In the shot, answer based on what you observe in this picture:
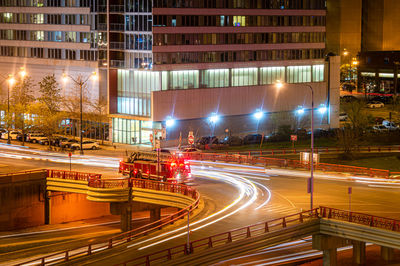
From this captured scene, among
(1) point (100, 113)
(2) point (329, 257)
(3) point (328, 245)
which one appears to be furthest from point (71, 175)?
(1) point (100, 113)

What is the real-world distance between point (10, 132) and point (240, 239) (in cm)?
6067

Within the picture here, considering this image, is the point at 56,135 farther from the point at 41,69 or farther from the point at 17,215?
the point at 17,215

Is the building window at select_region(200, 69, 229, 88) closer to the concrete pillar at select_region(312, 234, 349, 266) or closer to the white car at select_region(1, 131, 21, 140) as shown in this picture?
the white car at select_region(1, 131, 21, 140)

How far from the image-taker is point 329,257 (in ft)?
136

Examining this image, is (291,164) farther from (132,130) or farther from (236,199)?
(132,130)

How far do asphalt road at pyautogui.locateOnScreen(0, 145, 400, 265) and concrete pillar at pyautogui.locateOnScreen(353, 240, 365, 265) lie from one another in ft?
15.4

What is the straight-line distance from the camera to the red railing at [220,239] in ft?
118

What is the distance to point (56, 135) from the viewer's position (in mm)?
89000

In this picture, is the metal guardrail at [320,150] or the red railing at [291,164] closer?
the red railing at [291,164]

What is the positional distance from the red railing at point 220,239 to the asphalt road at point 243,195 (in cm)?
103

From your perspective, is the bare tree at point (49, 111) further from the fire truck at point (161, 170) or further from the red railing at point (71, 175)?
the fire truck at point (161, 170)

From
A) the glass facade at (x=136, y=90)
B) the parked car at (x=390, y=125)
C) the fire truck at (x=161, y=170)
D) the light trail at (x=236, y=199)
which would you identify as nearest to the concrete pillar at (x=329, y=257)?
the light trail at (x=236, y=199)

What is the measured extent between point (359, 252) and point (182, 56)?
166 ft

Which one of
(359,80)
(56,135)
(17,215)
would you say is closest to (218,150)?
(56,135)
